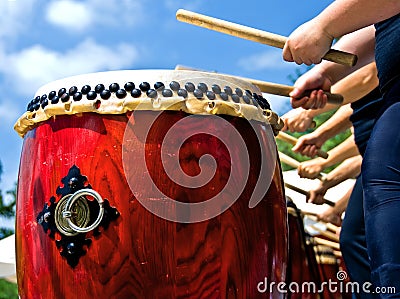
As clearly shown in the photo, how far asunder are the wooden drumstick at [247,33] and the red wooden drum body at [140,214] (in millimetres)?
332

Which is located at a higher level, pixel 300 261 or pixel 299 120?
pixel 299 120

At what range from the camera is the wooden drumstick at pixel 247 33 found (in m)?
1.54

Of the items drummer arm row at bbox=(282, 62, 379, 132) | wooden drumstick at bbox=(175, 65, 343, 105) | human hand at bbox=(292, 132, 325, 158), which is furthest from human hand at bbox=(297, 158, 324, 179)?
wooden drumstick at bbox=(175, 65, 343, 105)

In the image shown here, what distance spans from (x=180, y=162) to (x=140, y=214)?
122mm

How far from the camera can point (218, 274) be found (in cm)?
123

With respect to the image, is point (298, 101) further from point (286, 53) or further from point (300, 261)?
point (300, 261)

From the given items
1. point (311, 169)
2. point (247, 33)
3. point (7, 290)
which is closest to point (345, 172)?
point (311, 169)

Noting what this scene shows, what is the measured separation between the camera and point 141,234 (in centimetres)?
120

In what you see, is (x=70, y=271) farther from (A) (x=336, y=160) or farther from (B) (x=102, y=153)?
(A) (x=336, y=160)

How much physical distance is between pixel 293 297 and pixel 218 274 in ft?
3.44

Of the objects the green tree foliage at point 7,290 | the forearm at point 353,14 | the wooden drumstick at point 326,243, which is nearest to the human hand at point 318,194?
the wooden drumstick at point 326,243

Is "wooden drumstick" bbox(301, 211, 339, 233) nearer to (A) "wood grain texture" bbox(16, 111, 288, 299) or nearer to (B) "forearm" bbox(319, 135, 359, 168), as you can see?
(B) "forearm" bbox(319, 135, 359, 168)

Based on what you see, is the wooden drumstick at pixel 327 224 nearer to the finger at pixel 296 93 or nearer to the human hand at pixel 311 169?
the human hand at pixel 311 169

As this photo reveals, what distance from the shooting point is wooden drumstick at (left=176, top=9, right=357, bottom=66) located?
154cm
